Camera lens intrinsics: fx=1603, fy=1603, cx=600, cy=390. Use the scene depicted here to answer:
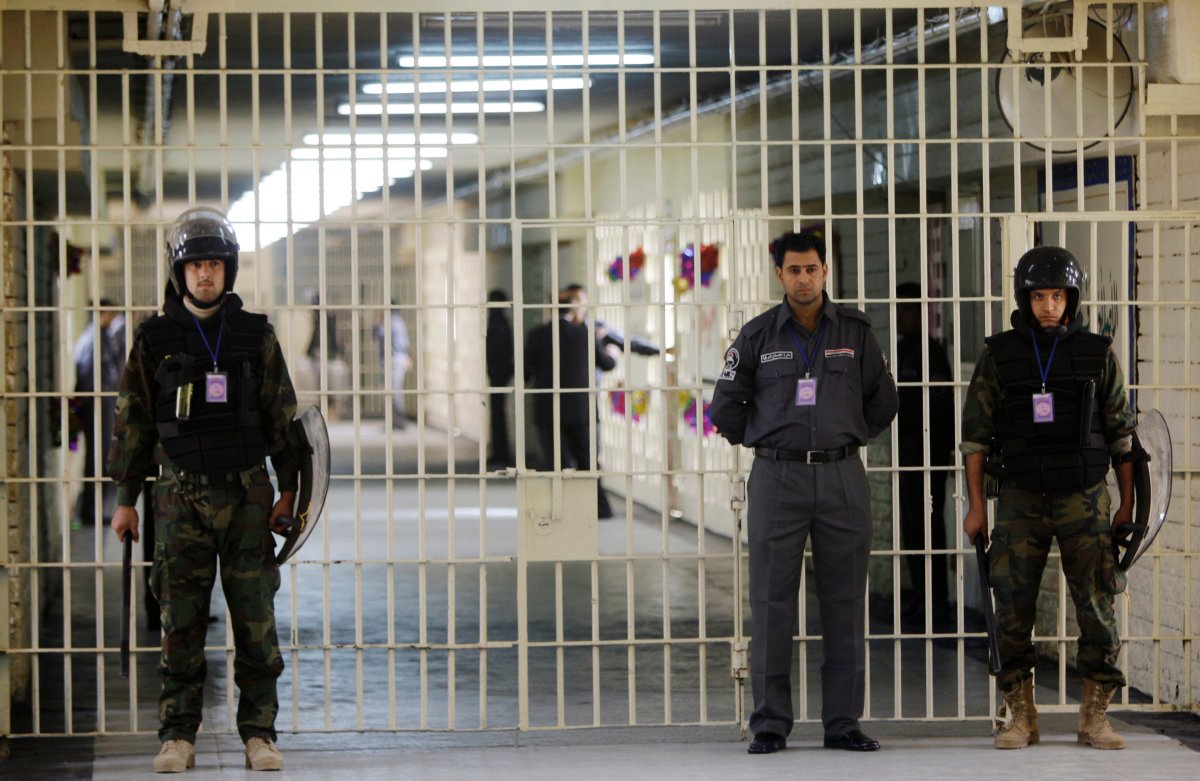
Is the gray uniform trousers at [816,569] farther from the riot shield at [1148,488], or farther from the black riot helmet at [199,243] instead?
the black riot helmet at [199,243]

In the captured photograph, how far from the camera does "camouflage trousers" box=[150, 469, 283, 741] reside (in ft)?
16.4

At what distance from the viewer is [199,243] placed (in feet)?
16.3

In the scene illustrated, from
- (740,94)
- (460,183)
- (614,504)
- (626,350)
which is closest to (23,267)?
(626,350)

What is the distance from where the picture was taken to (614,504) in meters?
15.5

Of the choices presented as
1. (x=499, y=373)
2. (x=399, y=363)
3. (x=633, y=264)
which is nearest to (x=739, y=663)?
(x=633, y=264)

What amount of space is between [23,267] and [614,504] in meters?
9.14

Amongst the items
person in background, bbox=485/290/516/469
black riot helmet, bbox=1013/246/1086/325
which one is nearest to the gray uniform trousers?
black riot helmet, bbox=1013/246/1086/325

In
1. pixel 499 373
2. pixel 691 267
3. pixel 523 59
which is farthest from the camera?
pixel 499 373

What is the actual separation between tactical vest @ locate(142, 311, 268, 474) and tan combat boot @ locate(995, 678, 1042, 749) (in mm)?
2636

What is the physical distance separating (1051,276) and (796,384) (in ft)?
2.92

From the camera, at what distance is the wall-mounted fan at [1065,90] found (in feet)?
19.9

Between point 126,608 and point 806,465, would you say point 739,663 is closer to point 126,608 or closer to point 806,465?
point 806,465

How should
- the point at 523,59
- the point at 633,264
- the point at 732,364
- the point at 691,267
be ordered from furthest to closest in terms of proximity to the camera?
the point at 633,264 → the point at 691,267 → the point at 523,59 → the point at 732,364

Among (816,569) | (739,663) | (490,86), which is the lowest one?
(739,663)
